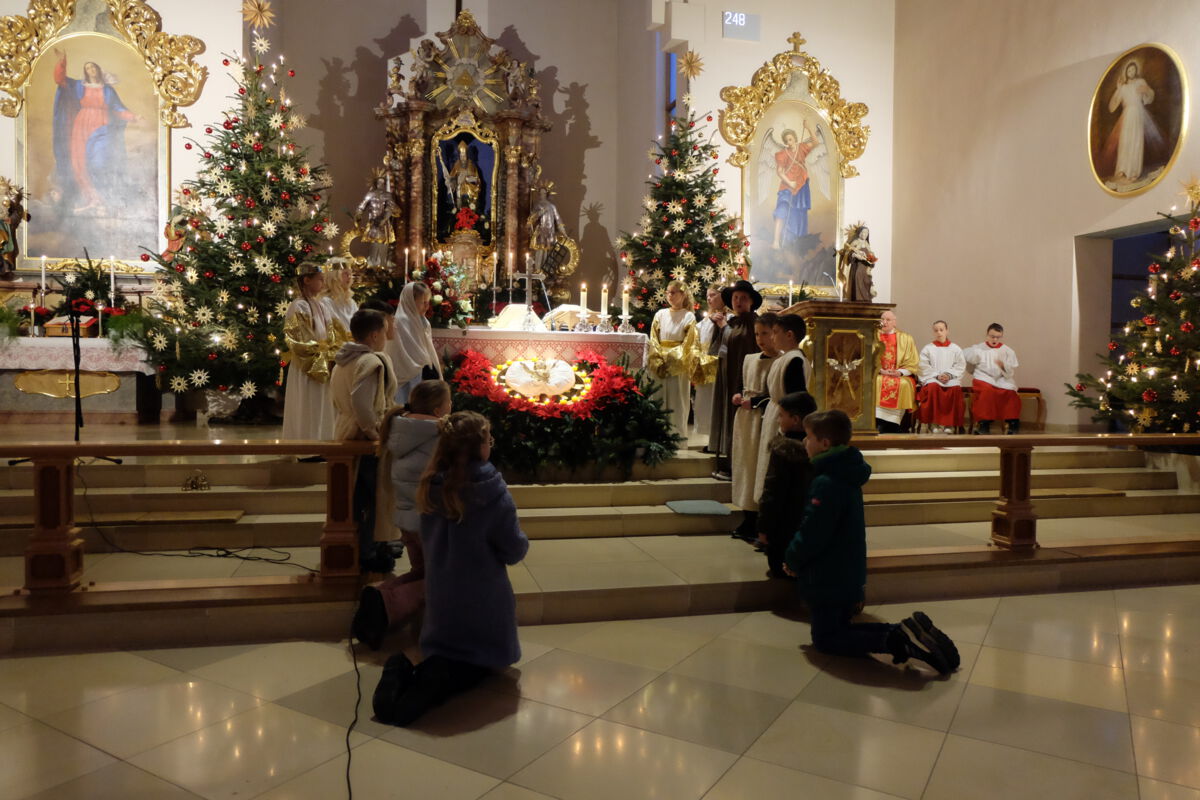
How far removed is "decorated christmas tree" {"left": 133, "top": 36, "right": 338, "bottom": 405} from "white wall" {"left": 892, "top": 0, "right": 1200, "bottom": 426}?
32.5 feet

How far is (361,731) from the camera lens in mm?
3156

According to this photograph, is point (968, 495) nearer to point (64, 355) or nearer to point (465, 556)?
point (465, 556)

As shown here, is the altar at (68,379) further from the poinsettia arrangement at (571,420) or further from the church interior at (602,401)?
the poinsettia arrangement at (571,420)

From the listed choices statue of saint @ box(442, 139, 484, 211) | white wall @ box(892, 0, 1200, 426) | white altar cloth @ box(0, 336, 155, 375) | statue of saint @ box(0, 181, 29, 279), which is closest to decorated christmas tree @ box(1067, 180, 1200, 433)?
white wall @ box(892, 0, 1200, 426)

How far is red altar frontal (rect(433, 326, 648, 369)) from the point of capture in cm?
752

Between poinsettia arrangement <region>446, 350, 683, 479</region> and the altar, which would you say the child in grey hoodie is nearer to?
poinsettia arrangement <region>446, 350, 683, 479</region>

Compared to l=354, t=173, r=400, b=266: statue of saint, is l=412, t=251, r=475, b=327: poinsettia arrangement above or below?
below

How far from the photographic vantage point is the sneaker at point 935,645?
3.77 m

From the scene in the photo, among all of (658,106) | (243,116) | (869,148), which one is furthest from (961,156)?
(243,116)

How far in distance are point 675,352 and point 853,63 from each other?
9.50 meters

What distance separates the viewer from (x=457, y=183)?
49.0 ft

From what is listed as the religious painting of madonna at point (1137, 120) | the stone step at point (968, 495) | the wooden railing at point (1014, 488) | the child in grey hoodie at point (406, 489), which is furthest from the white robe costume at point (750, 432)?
the religious painting of madonna at point (1137, 120)

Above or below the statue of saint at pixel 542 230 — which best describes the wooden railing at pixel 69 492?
below

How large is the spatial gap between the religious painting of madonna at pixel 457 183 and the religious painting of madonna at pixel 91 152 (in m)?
4.58
